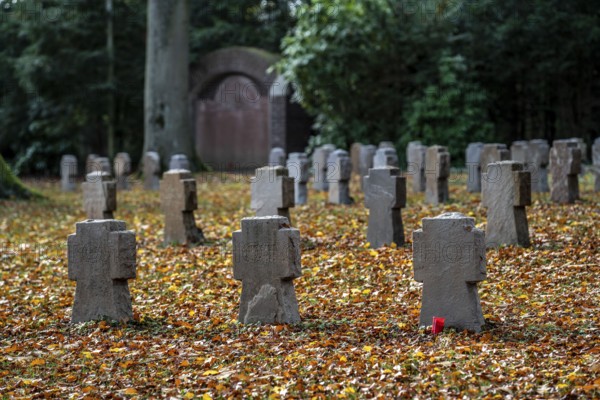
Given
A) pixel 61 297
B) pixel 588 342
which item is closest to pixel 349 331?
pixel 588 342

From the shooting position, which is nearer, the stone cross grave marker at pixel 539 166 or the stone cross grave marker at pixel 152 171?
the stone cross grave marker at pixel 539 166

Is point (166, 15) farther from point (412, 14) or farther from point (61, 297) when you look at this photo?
point (61, 297)

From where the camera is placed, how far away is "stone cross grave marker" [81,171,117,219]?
50.2ft

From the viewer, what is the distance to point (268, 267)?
902cm

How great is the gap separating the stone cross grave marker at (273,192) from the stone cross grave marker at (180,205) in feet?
3.14

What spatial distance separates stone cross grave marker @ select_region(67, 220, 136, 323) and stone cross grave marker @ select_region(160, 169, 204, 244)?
15.2 feet

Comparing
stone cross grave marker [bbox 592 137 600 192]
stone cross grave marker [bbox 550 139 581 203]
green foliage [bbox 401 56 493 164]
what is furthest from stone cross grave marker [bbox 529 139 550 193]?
green foliage [bbox 401 56 493 164]

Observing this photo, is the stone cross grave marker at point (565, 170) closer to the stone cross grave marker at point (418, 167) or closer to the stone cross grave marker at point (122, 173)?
the stone cross grave marker at point (418, 167)

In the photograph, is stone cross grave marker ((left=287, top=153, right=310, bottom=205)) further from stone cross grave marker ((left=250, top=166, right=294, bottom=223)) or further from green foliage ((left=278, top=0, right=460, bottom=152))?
green foliage ((left=278, top=0, right=460, bottom=152))

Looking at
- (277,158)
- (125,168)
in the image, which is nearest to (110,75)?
(125,168)

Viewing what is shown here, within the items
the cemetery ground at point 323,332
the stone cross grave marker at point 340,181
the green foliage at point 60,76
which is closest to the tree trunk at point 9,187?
the cemetery ground at point 323,332

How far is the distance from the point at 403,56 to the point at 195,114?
9.49m

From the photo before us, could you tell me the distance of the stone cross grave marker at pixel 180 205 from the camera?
14.2 meters

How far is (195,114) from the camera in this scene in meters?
35.5
